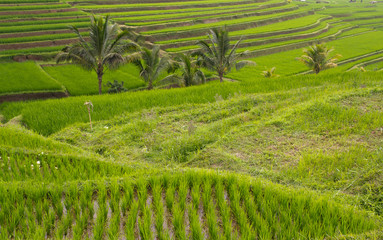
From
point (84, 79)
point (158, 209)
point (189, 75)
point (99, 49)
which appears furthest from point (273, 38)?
point (158, 209)

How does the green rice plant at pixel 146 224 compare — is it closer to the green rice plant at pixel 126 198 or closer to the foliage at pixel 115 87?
the green rice plant at pixel 126 198

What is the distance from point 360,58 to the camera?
2123cm

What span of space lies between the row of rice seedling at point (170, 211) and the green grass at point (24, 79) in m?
10.1

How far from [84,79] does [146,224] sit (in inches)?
500

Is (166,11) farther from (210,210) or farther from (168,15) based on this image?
(210,210)

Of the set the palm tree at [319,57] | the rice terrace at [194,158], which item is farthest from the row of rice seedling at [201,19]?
the palm tree at [319,57]

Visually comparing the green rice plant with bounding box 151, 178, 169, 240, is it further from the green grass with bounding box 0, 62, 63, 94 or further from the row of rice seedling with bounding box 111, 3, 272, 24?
the row of rice seedling with bounding box 111, 3, 272, 24

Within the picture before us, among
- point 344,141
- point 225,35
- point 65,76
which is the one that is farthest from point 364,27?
point 344,141

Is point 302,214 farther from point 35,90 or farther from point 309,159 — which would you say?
point 35,90

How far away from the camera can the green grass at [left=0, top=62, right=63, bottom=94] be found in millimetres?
12445

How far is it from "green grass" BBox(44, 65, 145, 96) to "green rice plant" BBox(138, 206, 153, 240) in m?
10.7

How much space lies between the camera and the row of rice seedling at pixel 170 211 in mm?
2881

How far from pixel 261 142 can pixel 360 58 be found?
63.2 feet

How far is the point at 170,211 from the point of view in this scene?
3281mm
